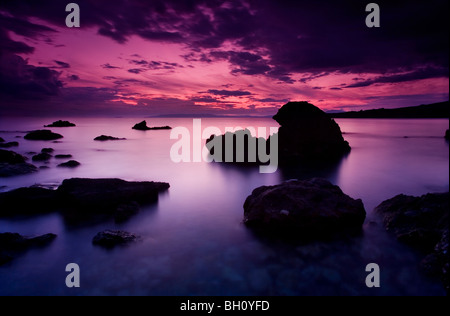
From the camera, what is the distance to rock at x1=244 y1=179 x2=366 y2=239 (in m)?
7.73

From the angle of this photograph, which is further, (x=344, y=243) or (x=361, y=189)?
(x=361, y=189)

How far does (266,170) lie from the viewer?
1839cm

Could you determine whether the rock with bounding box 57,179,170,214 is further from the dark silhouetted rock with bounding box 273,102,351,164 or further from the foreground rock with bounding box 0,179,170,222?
the dark silhouetted rock with bounding box 273,102,351,164

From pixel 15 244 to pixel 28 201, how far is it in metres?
3.81

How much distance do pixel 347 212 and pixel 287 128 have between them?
15.8 metres

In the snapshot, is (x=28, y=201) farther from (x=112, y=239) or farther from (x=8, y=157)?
(x=8, y=157)

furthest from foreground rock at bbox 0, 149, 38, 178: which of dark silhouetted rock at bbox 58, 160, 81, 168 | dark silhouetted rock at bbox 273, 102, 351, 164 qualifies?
dark silhouetted rock at bbox 273, 102, 351, 164

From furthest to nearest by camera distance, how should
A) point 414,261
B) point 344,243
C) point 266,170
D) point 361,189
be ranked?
point 266,170, point 361,189, point 344,243, point 414,261

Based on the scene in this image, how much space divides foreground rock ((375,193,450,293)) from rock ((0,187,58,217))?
12154 mm
